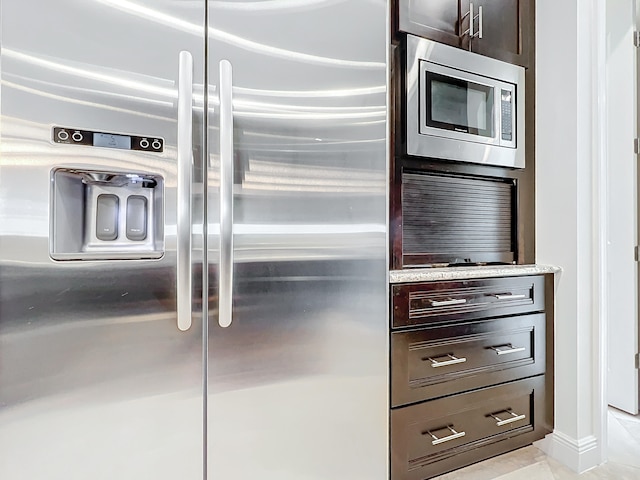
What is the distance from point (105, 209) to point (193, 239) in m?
0.23

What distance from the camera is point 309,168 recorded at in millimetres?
1175

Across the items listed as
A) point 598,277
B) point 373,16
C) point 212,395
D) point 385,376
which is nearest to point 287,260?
point 212,395

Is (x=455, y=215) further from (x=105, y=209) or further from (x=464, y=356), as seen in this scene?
(x=105, y=209)

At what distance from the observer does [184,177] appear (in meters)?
1.01

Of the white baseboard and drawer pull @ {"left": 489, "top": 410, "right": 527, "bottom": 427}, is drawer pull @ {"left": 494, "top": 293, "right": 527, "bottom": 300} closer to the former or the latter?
drawer pull @ {"left": 489, "top": 410, "right": 527, "bottom": 427}

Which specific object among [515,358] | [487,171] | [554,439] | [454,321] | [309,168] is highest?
[487,171]

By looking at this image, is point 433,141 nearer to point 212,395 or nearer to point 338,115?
point 338,115

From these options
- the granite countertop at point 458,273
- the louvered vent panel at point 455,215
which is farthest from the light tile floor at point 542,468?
the louvered vent panel at point 455,215

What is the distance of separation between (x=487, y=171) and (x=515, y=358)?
872 mm

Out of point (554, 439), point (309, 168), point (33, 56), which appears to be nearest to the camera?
point (33, 56)

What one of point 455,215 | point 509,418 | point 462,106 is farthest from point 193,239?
point 509,418

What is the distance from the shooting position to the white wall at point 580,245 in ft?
5.71

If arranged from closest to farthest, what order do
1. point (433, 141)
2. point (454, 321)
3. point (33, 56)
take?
point (33, 56) → point (454, 321) → point (433, 141)

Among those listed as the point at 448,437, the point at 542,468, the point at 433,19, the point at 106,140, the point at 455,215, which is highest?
the point at 433,19
